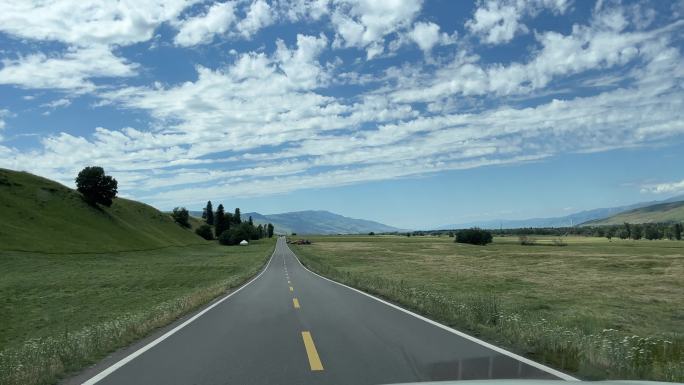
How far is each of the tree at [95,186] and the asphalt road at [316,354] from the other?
121 meters

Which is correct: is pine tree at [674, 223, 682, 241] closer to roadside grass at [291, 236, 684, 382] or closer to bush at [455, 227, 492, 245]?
bush at [455, 227, 492, 245]

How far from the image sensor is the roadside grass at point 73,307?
9.35 m

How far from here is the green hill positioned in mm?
80688

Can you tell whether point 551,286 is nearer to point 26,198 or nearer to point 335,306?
point 335,306

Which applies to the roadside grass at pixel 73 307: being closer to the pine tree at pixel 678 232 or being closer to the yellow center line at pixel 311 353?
the yellow center line at pixel 311 353

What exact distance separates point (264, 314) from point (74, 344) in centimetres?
612

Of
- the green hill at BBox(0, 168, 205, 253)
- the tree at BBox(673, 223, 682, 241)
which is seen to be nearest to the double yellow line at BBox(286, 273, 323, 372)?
the green hill at BBox(0, 168, 205, 253)

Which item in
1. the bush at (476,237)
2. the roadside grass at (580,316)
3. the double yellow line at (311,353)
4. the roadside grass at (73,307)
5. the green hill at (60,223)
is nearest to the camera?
the roadside grass at (580,316)

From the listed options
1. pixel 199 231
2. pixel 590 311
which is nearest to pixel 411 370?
pixel 590 311

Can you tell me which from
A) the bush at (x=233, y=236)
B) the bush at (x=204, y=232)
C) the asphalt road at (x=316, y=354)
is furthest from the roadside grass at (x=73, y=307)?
the bush at (x=204, y=232)

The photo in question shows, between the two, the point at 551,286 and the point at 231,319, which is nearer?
the point at 231,319

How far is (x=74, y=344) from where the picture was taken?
1055cm

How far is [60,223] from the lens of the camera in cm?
9738

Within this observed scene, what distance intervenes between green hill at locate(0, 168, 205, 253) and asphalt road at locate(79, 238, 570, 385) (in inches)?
2729
